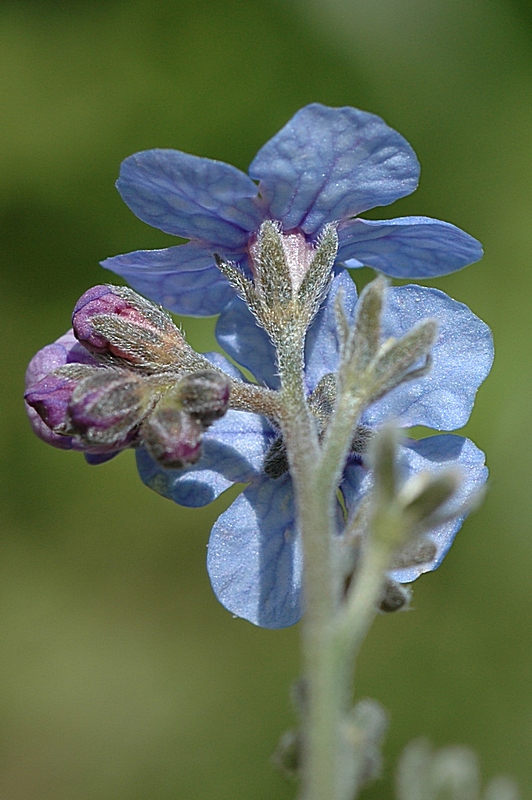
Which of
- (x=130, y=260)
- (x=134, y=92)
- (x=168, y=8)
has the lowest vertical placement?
(x=130, y=260)

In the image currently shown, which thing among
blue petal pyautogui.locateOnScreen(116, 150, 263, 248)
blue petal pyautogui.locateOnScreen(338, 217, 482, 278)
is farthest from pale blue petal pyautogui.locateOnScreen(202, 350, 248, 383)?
blue petal pyautogui.locateOnScreen(338, 217, 482, 278)

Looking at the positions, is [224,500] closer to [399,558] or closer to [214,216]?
[214,216]

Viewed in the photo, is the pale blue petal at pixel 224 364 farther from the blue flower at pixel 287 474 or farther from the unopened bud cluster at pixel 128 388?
the unopened bud cluster at pixel 128 388

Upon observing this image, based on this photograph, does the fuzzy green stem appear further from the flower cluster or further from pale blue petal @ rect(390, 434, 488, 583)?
pale blue petal @ rect(390, 434, 488, 583)

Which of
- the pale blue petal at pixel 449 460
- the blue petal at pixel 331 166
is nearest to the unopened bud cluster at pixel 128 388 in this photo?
the blue petal at pixel 331 166

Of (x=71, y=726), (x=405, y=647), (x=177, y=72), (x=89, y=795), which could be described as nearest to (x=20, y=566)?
(x=71, y=726)
